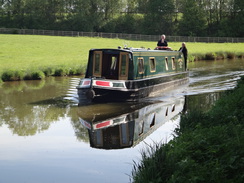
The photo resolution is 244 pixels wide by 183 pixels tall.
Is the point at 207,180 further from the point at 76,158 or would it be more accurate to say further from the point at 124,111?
the point at 124,111

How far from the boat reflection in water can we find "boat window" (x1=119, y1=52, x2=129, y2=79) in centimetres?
121

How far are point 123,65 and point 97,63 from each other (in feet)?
3.48

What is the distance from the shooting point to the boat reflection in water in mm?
9602

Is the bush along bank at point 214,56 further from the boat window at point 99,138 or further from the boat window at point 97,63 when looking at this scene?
the boat window at point 99,138

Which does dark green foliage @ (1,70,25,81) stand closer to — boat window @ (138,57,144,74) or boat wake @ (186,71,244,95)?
boat window @ (138,57,144,74)

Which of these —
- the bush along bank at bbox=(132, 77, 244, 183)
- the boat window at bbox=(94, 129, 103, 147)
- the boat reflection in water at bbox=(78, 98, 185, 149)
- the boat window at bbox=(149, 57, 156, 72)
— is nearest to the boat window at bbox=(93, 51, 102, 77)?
the boat reflection in water at bbox=(78, 98, 185, 149)

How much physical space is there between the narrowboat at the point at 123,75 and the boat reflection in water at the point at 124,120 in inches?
18.0

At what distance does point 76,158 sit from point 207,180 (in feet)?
11.5

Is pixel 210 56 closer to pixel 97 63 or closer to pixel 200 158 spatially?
pixel 97 63

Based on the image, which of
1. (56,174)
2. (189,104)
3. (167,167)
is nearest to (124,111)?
(189,104)

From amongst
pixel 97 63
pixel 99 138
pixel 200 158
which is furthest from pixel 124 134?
pixel 97 63

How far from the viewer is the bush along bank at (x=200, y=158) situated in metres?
5.56

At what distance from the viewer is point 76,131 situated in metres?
10.6

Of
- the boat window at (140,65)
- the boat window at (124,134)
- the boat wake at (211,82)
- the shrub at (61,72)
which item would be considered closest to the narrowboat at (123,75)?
the boat window at (140,65)
